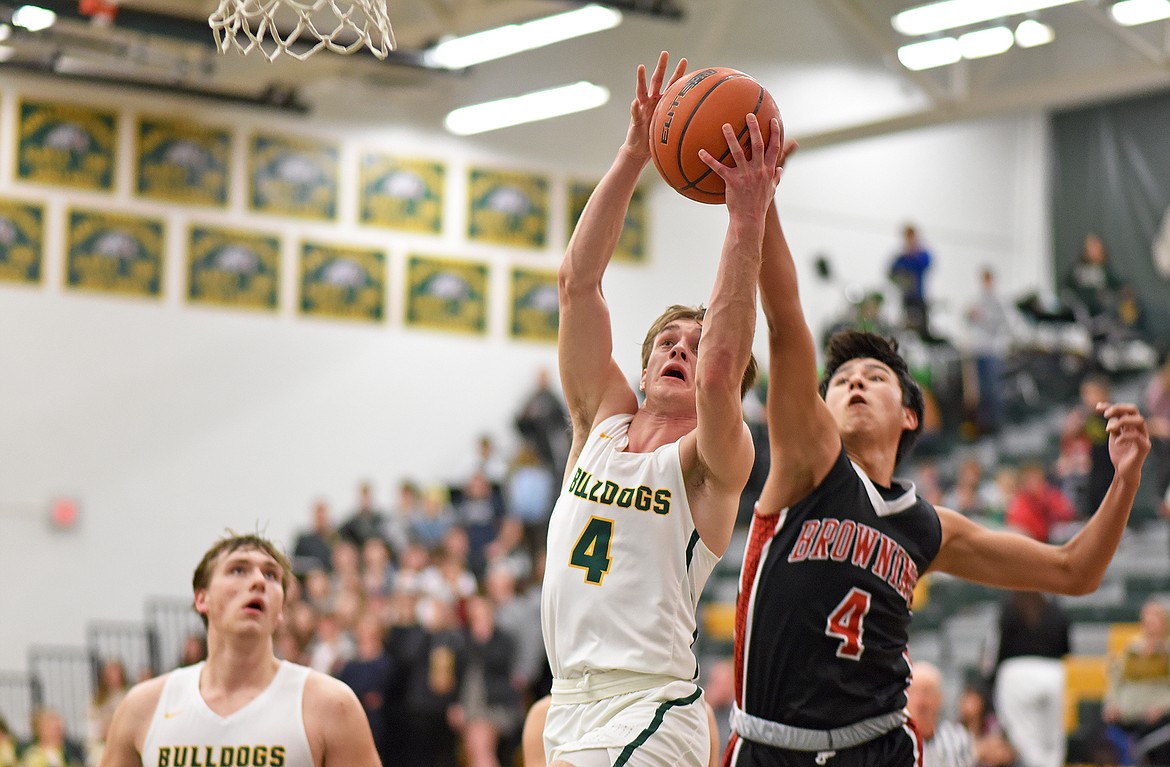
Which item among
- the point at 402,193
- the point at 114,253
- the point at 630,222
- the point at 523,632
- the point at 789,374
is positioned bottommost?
the point at 523,632

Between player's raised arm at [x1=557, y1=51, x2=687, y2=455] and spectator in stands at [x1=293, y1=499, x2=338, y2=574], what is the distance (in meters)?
13.4

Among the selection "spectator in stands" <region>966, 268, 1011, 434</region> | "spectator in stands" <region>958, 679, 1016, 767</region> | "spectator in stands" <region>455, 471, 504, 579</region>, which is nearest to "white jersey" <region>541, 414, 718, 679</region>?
"spectator in stands" <region>958, 679, 1016, 767</region>

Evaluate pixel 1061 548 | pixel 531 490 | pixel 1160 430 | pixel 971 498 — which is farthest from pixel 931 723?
pixel 531 490

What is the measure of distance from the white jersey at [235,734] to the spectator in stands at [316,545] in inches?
502

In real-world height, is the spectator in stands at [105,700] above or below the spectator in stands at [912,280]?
below

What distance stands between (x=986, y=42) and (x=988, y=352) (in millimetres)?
3848

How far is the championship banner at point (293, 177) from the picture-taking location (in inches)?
783

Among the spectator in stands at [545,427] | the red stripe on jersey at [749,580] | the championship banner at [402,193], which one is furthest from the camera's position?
the championship banner at [402,193]

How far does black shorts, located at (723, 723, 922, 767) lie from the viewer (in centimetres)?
443

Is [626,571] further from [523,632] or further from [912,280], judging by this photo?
[912,280]

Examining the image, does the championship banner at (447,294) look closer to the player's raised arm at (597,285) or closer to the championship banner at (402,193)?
the championship banner at (402,193)

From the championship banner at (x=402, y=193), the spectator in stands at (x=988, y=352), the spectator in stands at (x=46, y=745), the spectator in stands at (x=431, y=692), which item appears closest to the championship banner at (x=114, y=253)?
the championship banner at (x=402, y=193)

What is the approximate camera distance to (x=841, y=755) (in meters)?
4.44

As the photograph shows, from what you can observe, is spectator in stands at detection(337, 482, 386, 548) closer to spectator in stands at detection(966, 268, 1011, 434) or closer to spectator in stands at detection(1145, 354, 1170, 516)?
spectator in stands at detection(966, 268, 1011, 434)
